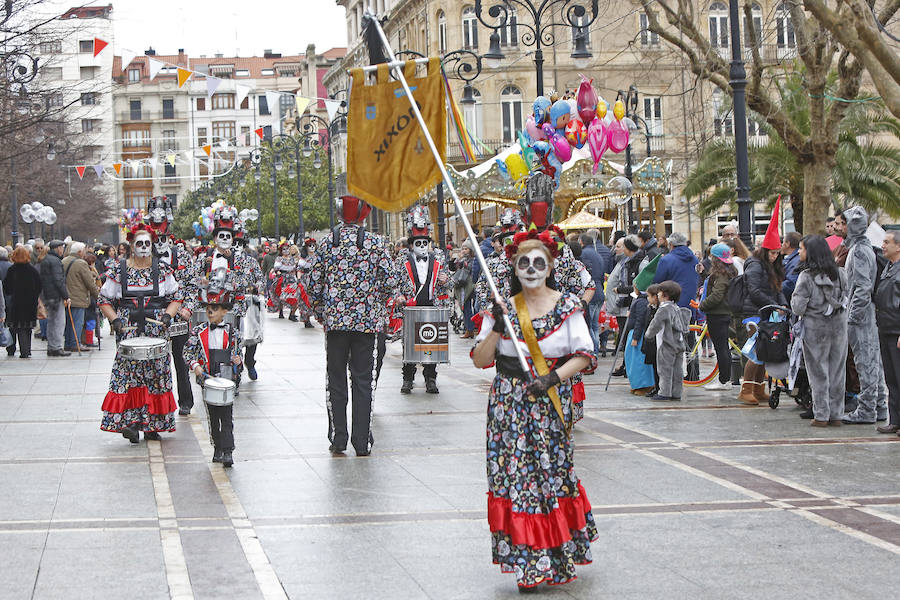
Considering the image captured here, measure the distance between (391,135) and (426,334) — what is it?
641 cm

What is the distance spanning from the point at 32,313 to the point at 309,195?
184 feet

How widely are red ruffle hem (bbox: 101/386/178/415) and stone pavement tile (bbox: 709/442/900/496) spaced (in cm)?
454

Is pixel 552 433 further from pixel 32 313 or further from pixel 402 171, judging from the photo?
pixel 32 313

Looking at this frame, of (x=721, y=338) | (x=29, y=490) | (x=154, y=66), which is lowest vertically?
(x=29, y=490)

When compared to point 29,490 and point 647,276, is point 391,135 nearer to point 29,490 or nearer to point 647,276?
point 29,490

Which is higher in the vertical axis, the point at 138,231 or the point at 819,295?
the point at 138,231

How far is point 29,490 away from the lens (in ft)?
29.4

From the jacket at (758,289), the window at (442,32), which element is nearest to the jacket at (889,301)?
the jacket at (758,289)

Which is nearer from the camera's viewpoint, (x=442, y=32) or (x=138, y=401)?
(x=138, y=401)

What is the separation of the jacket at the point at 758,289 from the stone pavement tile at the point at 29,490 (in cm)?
703

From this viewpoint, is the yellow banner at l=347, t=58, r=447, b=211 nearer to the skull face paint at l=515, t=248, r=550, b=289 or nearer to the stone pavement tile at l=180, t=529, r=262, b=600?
the skull face paint at l=515, t=248, r=550, b=289

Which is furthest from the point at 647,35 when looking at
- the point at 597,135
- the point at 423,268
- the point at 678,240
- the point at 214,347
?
the point at 214,347

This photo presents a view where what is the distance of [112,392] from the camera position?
11266 mm

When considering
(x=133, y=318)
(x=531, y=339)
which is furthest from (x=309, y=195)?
(x=531, y=339)
